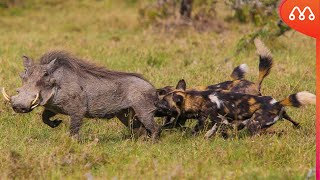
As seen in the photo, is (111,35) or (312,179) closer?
(312,179)

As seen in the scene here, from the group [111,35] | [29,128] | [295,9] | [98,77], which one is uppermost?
[295,9]

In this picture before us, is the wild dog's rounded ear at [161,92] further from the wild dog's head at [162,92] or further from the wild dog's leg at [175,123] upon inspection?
the wild dog's leg at [175,123]

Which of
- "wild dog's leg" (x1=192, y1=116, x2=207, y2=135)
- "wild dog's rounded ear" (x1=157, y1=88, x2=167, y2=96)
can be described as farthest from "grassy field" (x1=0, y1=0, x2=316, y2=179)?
"wild dog's rounded ear" (x1=157, y1=88, x2=167, y2=96)

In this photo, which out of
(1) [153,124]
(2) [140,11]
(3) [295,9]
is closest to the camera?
(3) [295,9]

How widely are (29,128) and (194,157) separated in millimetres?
2340

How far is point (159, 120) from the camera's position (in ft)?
30.2

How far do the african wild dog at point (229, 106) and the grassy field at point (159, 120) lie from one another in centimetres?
20

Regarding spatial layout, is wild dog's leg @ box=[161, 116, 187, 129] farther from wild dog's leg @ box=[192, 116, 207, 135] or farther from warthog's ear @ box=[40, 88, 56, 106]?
warthog's ear @ box=[40, 88, 56, 106]

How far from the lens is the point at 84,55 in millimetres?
13719

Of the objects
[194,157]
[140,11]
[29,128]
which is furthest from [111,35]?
[194,157]

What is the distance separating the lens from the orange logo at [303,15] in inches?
213

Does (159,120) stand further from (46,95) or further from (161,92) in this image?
(46,95)

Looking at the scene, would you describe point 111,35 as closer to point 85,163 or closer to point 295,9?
point 85,163

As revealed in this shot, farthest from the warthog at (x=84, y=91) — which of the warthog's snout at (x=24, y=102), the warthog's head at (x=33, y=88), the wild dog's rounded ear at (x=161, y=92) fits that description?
the wild dog's rounded ear at (x=161, y=92)
